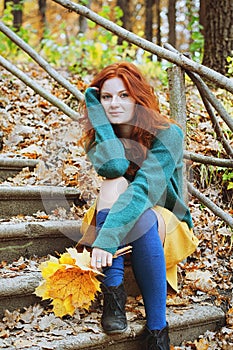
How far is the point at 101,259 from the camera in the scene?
1973 millimetres

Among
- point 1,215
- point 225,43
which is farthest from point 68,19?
point 1,215

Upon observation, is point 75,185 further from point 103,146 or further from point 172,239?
point 172,239

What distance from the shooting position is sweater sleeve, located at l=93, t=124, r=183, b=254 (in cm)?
200

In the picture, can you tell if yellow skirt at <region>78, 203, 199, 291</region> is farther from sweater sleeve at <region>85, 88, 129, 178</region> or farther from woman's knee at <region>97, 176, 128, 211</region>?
sweater sleeve at <region>85, 88, 129, 178</region>

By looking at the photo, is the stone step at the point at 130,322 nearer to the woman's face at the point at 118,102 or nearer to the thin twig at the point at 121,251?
the thin twig at the point at 121,251

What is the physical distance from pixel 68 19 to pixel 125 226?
45.7ft

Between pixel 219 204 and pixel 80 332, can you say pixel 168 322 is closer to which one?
pixel 80 332

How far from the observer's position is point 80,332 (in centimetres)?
199

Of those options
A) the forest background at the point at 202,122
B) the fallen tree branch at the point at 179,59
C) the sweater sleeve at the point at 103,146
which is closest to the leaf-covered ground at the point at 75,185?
the forest background at the point at 202,122

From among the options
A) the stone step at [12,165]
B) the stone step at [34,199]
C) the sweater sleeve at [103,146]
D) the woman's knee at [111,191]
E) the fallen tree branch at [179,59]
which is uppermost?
the fallen tree branch at [179,59]

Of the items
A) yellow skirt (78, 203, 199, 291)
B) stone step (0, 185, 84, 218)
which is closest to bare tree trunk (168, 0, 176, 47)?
stone step (0, 185, 84, 218)

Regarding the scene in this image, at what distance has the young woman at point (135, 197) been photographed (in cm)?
201

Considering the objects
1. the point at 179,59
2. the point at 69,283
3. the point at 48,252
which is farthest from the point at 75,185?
the point at 69,283

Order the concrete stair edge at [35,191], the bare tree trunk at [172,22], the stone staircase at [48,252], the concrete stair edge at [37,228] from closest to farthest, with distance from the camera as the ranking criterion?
the stone staircase at [48,252], the concrete stair edge at [37,228], the concrete stair edge at [35,191], the bare tree trunk at [172,22]
